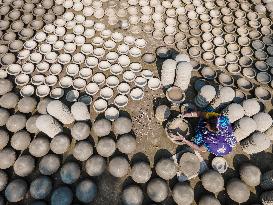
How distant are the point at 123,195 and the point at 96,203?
0.64 metres

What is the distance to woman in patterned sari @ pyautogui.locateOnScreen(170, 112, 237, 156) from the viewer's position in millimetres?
6129

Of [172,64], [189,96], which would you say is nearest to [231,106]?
[189,96]

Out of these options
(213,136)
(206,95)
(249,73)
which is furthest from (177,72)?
(249,73)

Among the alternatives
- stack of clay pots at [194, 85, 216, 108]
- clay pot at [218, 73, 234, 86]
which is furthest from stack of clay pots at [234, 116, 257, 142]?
clay pot at [218, 73, 234, 86]

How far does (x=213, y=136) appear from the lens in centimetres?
638

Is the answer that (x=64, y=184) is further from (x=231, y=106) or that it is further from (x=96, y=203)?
(x=231, y=106)

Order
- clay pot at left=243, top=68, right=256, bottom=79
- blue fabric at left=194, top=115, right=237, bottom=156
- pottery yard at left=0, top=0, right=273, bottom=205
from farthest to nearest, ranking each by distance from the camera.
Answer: clay pot at left=243, top=68, right=256, bottom=79
pottery yard at left=0, top=0, right=273, bottom=205
blue fabric at left=194, top=115, right=237, bottom=156

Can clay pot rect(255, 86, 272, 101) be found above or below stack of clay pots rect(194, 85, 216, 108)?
below

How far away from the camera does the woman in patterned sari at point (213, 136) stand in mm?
6129

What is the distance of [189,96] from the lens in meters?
8.08

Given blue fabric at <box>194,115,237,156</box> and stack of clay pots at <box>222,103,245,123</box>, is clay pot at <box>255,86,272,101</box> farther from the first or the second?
blue fabric at <box>194,115,237,156</box>

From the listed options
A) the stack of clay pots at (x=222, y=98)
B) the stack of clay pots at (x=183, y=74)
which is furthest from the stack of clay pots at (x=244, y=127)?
the stack of clay pots at (x=183, y=74)

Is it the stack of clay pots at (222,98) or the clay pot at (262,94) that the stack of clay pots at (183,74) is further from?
the clay pot at (262,94)

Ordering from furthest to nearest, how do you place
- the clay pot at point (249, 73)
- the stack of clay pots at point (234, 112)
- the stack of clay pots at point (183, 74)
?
the clay pot at point (249, 73) < the stack of clay pots at point (183, 74) < the stack of clay pots at point (234, 112)
